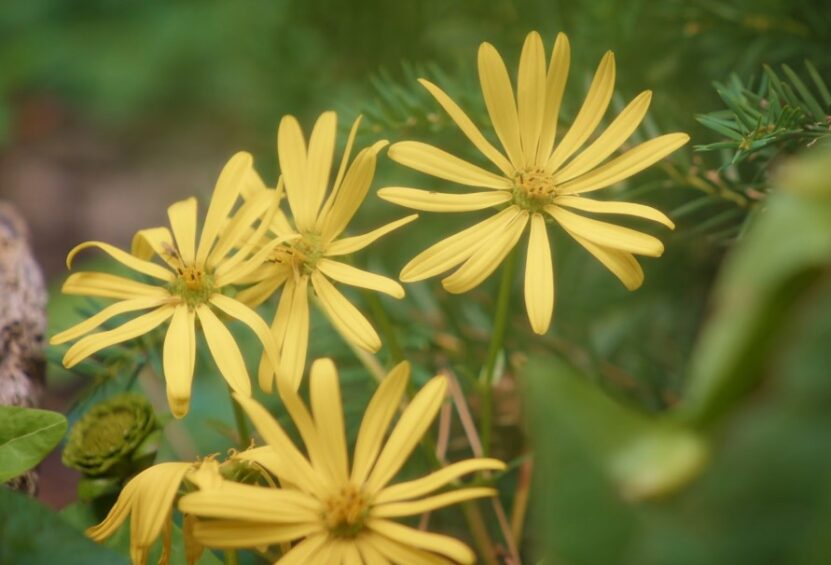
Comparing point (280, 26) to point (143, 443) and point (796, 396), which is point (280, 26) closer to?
point (143, 443)

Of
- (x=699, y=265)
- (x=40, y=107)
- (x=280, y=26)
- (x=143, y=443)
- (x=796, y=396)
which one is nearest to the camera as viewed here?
(x=796, y=396)

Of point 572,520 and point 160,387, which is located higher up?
point 160,387

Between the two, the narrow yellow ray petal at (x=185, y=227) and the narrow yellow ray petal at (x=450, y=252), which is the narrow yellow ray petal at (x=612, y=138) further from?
the narrow yellow ray petal at (x=185, y=227)

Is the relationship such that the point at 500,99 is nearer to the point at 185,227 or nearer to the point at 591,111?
the point at 591,111

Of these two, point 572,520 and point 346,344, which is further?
point 346,344

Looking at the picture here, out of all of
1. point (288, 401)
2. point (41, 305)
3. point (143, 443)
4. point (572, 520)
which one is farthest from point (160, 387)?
point (572, 520)

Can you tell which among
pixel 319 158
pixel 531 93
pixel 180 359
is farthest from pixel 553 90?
pixel 180 359
